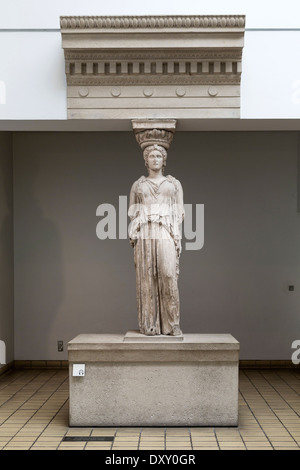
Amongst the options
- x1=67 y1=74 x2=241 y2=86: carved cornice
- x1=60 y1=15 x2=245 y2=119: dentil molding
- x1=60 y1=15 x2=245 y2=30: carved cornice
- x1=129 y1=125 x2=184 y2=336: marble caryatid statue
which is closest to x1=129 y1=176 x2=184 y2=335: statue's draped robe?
x1=129 y1=125 x2=184 y2=336: marble caryatid statue

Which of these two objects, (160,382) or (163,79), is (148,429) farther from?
(163,79)

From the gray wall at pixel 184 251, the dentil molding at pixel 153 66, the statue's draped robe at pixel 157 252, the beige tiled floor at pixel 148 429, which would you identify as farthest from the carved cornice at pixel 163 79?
the beige tiled floor at pixel 148 429

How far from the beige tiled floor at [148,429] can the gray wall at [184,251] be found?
1150 mm

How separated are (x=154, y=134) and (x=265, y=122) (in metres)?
1.18

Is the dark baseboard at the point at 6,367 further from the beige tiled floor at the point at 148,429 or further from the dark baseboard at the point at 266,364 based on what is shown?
the dark baseboard at the point at 266,364

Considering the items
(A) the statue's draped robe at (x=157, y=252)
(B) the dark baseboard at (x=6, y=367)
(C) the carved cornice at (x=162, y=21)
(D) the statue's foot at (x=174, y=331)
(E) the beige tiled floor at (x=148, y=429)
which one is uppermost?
(C) the carved cornice at (x=162, y=21)

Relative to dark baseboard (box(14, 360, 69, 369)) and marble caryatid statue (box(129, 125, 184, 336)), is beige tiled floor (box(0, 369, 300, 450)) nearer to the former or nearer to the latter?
dark baseboard (box(14, 360, 69, 369))

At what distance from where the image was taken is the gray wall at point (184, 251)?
9.30m

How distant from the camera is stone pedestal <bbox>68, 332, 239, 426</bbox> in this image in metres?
6.16

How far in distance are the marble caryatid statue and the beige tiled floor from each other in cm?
103

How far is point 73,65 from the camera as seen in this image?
643 centimetres
